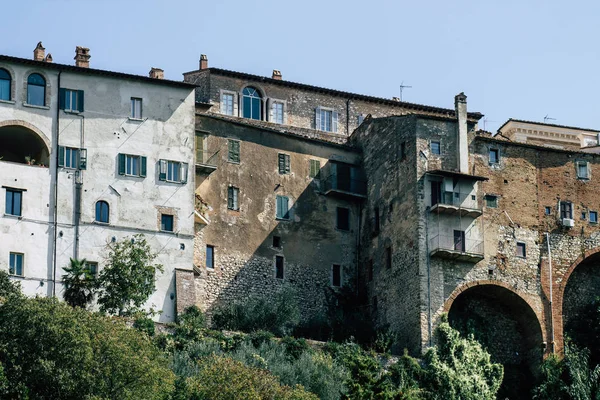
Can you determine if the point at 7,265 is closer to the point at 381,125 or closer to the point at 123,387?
the point at 123,387

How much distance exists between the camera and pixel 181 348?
60031 millimetres

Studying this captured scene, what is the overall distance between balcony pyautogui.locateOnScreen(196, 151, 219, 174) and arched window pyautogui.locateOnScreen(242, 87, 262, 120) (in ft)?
22.0

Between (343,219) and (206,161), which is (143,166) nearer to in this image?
(206,161)

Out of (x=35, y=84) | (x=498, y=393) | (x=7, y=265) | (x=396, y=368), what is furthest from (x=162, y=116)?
(x=498, y=393)

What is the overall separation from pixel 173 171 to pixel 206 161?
282 centimetres

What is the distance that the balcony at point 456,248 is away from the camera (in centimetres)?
6662

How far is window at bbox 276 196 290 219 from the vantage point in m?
70.4

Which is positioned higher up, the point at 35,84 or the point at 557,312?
the point at 35,84

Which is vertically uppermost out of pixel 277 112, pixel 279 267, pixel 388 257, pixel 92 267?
pixel 277 112

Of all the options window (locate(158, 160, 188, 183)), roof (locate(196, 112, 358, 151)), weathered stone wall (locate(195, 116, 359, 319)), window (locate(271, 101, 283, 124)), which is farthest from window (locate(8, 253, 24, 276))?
window (locate(271, 101, 283, 124))

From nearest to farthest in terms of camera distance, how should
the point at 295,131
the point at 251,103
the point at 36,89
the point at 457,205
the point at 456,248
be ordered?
the point at 36,89 → the point at 456,248 → the point at 457,205 → the point at 251,103 → the point at 295,131

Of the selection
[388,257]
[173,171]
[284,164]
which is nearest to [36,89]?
[173,171]

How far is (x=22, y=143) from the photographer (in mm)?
A: 65250

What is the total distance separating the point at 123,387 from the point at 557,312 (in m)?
25.1
